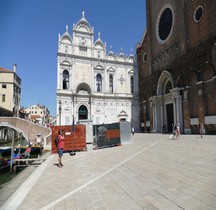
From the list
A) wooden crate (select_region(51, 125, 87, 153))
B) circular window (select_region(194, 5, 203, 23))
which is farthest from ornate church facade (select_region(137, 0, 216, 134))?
wooden crate (select_region(51, 125, 87, 153))

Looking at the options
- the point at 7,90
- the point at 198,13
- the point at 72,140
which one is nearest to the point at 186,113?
the point at 198,13

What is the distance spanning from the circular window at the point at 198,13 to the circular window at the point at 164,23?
5174 millimetres

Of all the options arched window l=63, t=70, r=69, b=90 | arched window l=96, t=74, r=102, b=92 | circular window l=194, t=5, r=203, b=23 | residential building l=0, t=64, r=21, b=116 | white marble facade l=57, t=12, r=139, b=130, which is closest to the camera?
circular window l=194, t=5, r=203, b=23

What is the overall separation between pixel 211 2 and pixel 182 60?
690cm

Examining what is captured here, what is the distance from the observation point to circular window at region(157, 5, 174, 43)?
97.1ft

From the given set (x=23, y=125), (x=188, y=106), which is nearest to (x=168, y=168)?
(x=188, y=106)

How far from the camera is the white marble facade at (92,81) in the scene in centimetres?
3603

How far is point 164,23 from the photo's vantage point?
1219 inches

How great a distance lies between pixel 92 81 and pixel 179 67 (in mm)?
17756

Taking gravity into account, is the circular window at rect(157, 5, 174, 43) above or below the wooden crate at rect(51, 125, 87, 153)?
above

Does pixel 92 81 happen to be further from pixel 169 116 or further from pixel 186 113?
pixel 186 113

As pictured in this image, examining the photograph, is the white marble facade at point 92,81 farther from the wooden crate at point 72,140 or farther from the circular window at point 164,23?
the wooden crate at point 72,140

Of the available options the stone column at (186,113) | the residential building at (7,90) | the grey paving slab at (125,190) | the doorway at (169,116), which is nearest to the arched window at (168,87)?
the doorway at (169,116)

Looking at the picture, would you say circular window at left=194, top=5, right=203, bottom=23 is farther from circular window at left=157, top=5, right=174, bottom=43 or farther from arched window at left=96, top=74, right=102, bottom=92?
arched window at left=96, top=74, right=102, bottom=92
